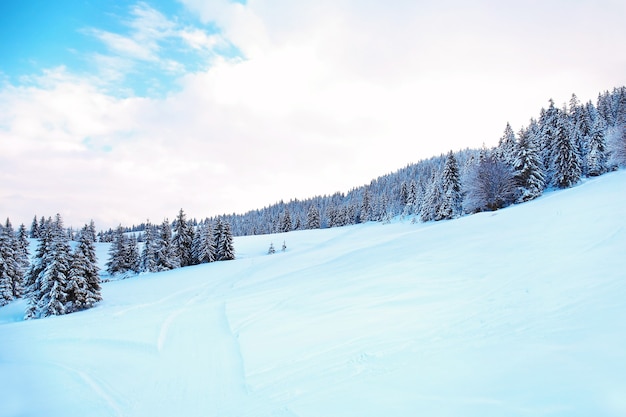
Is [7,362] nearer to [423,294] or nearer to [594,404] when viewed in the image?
[423,294]

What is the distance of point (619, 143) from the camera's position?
117 feet

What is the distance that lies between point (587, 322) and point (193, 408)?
25.7ft

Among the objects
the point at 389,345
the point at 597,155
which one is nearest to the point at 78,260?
the point at 389,345

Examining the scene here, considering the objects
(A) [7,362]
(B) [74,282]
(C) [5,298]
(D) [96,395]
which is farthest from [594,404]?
(C) [5,298]

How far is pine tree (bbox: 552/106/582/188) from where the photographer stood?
126 feet

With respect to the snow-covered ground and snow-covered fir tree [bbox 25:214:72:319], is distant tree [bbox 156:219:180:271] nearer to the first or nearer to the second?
snow-covered fir tree [bbox 25:214:72:319]

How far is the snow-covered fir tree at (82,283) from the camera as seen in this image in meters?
24.9

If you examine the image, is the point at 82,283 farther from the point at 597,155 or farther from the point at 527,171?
the point at 597,155

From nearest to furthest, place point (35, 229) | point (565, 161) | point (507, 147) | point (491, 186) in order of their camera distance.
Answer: point (565, 161), point (491, 186), point (507, 147), point (35, 229)

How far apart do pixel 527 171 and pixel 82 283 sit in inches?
1977

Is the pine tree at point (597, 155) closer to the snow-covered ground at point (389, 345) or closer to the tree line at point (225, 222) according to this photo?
the tree line at point (225, 222)

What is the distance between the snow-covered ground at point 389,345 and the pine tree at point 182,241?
28.9 metres

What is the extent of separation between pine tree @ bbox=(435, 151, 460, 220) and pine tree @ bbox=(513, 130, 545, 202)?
30.9ft

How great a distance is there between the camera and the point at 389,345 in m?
6.86
